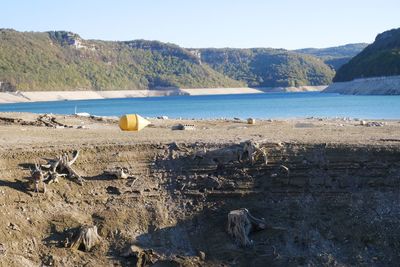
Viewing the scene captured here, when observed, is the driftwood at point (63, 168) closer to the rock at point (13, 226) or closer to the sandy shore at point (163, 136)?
the sandy shore at point (163, 136)

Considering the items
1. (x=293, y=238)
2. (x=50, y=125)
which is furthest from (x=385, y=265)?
(x=50, y=125)

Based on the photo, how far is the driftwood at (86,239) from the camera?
15312mm

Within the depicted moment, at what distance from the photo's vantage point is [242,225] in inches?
623

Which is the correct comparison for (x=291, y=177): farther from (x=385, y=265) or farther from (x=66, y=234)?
(x=66, y=234)

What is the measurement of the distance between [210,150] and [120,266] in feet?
16.2

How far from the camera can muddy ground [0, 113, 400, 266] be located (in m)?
15.4

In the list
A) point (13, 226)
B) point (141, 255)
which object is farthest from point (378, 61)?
point (13, 226)

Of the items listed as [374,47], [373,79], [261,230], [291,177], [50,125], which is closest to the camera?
[261,230]

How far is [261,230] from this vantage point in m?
16.2

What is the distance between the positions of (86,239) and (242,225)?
12.8 feet

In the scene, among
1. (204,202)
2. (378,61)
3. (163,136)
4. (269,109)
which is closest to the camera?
(204,202)

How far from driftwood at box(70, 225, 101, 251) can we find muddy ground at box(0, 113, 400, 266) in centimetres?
16

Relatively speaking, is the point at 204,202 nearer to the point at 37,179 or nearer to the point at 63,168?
the point at 63,168

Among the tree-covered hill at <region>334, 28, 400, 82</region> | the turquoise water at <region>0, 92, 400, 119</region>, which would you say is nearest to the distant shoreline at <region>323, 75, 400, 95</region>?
the tree-covered hill at <region>334, 28, 400, 82</region>
